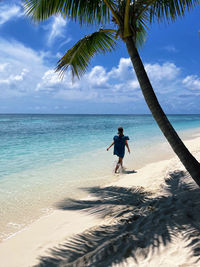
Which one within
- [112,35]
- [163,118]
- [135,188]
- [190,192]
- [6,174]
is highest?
[112,35]

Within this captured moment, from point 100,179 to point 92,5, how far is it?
15.4 feet

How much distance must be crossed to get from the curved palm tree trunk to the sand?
59cm

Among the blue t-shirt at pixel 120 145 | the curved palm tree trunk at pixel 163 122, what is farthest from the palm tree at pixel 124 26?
the blue t-shirt at pixel 120 145

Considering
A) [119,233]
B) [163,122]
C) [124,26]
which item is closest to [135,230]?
[119,233]

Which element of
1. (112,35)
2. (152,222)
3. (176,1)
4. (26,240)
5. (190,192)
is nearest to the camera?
Answer: (152,222)

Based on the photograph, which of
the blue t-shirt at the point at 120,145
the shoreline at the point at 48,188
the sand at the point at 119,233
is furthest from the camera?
the blue t-shirt at the point at 120,145

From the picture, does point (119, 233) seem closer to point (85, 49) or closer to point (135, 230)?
point (135, 230)

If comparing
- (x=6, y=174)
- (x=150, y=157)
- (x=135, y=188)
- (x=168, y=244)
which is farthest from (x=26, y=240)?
(x=150, y=157)

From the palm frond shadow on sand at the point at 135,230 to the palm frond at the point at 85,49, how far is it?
3.30m

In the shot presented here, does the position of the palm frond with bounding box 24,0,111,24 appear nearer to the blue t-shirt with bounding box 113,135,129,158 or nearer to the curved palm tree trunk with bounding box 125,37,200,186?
the curved palm tree trunk with bounding box 125,37,200,186

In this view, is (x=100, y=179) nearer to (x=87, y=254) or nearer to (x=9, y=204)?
(x=9, y=204)

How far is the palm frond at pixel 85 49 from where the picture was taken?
5.10 metres

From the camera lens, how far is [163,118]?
141 inches

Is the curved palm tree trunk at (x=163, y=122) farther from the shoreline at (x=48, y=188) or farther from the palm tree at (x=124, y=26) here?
the shoreline at (x=48, y=188)
